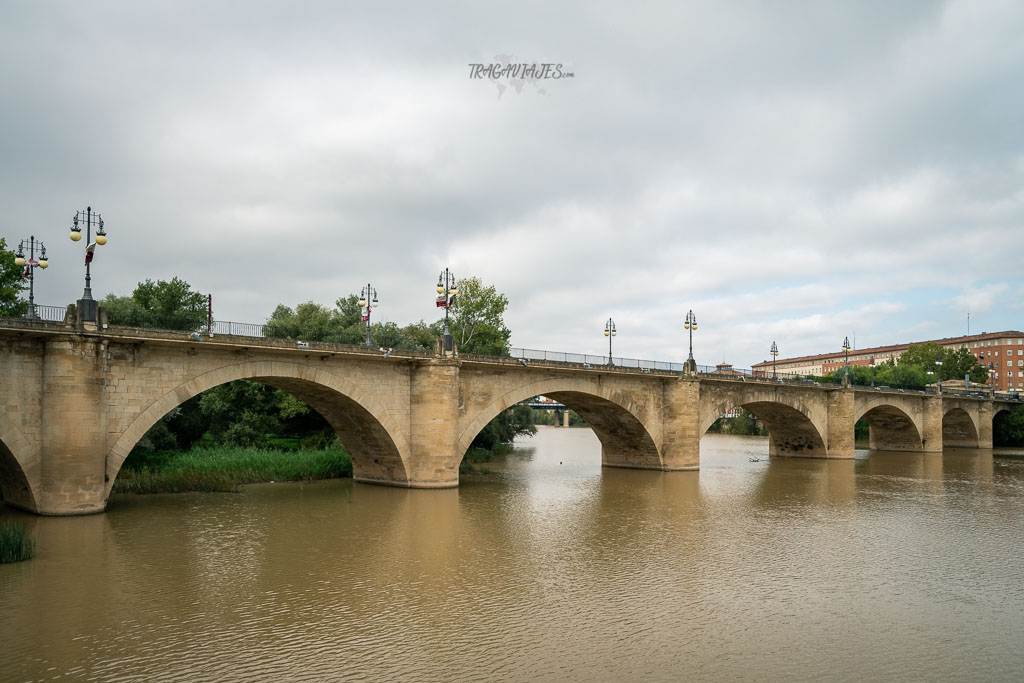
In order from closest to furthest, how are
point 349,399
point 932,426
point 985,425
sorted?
point 349,399, point 932,426, point 985,425

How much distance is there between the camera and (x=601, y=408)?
38.1 meters

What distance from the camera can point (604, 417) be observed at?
39.3m

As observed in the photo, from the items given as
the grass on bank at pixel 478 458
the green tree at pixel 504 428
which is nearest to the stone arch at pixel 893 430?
the green tree at pixel 504 428

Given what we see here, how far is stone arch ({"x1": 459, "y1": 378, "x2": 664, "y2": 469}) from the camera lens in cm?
3081

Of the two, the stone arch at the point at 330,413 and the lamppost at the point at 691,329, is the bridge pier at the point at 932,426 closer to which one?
the lamppost at the point at 691,329

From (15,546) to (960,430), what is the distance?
77283 mm

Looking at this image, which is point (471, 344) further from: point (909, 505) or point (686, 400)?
point (909, 505)

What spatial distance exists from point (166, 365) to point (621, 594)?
51.2 ft

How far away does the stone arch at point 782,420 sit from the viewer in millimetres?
42906

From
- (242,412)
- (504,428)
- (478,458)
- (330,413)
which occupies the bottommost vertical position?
(478,458)

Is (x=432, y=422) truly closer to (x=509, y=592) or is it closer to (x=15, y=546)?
(x=509, y=592)

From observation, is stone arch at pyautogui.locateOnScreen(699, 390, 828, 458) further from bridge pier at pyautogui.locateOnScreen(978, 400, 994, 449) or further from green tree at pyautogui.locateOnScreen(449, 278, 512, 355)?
bridge pier at pyautogui.locateOnScreen(978, 400, 994, 449)

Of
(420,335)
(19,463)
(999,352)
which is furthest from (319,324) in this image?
(999,352)

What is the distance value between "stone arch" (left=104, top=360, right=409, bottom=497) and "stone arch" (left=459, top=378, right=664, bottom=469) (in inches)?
127
